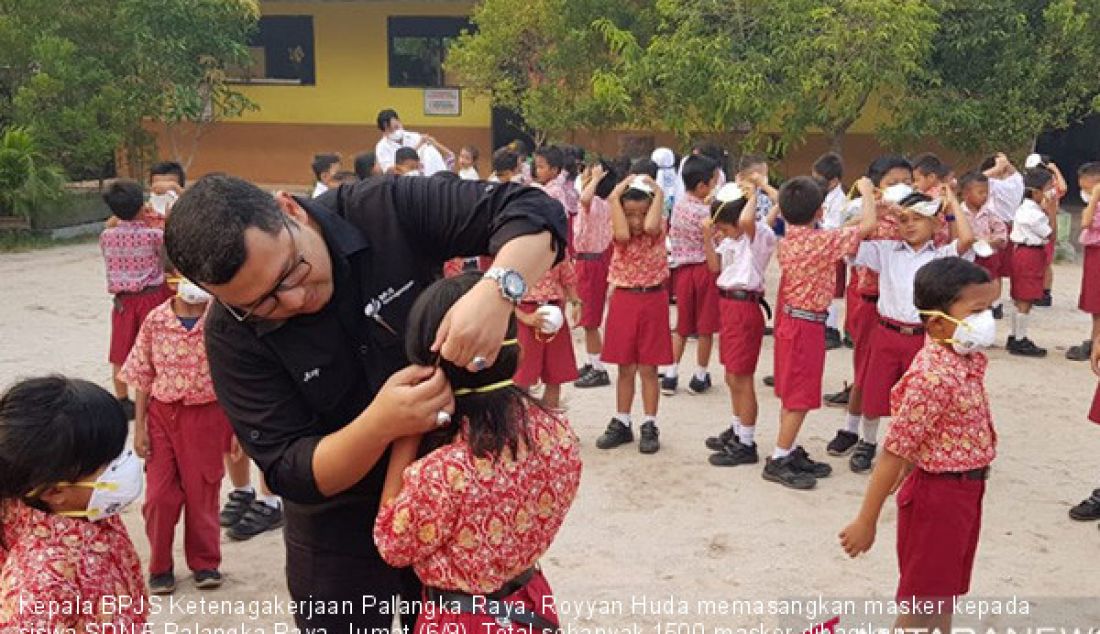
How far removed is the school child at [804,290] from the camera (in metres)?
5.30

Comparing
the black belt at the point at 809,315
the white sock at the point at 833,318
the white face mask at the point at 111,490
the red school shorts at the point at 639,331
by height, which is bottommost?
the white sock at the point at 833,318

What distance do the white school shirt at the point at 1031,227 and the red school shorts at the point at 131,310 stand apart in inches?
265

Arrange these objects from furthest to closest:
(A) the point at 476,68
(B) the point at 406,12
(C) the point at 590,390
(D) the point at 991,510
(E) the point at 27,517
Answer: (B) the point at 406,12, (A) the point at 476,68, (C) the point at 590,390, (D) the point at 991,510, (E) the point at 27,517

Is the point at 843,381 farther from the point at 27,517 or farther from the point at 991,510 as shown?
the point at 27,517

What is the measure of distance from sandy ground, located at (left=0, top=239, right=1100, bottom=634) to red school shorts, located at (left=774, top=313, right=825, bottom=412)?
489 millimetres

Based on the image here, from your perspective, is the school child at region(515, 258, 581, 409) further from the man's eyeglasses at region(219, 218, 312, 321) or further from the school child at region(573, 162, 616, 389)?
the man's eyeglasses at region(219, 218, 312, 321)

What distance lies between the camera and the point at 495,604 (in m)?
2.22

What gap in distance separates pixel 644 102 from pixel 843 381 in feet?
21.3

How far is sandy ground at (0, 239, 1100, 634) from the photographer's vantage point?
4.08m

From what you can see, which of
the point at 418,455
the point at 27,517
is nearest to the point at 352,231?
the point at 418,455

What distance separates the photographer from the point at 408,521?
6.91 feet

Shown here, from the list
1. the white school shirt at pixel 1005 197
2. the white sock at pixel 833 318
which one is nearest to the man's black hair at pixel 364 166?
the white sock at pixel 833 318

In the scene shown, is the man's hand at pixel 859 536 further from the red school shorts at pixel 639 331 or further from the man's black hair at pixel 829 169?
the man's black hair at pixel 829 169

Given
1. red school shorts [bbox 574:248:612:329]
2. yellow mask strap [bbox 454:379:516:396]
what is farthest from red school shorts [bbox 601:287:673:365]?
yellow mask strap [bbox 454:379:516:396]
